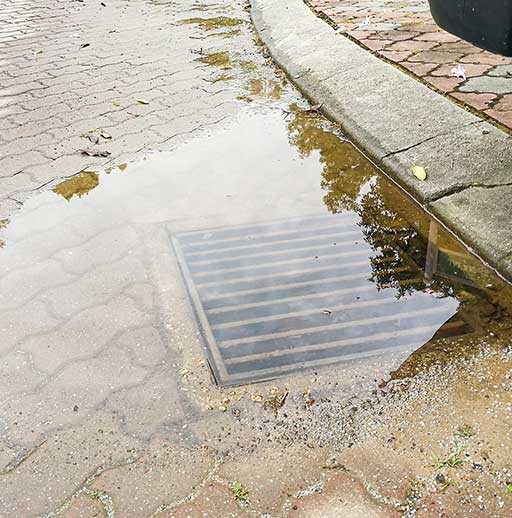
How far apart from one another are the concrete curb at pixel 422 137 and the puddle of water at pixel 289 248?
9 cm

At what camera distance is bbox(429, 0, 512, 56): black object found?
2.16 meters

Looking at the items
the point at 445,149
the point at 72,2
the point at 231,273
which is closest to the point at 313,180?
the point at 445,149

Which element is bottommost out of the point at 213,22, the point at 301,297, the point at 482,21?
the point at 213,22

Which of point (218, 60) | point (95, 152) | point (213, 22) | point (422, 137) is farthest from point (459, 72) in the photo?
point (213, 22)

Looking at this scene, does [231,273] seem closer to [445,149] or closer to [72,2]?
[445,149]

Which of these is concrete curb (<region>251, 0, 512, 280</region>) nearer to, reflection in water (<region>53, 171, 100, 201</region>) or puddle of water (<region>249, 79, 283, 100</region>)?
puddle of water (<region>249, 79, 283, 100</region>)

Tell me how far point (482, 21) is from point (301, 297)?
45.8 inches

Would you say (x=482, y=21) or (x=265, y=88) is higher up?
(x=482, y=21)

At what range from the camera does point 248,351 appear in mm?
2268

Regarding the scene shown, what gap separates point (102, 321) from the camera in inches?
96.7

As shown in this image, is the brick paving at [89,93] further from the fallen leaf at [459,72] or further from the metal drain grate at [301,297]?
the fallen leaf at [459,72]

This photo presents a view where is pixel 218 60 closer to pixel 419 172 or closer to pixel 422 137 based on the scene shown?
pixel 422 137

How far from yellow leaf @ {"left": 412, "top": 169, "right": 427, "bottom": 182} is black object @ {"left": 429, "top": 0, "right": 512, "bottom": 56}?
0.82m

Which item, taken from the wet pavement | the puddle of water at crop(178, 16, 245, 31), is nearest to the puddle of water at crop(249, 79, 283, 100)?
the wet pavement
